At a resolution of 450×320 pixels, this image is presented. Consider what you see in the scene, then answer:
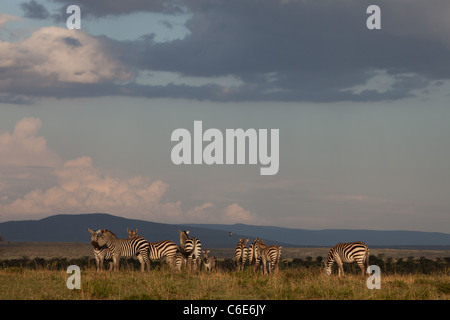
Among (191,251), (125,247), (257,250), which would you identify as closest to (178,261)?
(191,251)

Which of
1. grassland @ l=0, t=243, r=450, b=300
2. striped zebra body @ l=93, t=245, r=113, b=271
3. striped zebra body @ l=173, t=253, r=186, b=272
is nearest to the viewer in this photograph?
grassland @ l=0, t=243, r=450, b=300

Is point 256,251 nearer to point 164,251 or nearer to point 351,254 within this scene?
point 164,251

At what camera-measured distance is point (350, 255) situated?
3098cm

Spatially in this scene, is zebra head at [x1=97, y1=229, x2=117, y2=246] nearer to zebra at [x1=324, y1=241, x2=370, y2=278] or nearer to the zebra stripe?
the zebra stripe

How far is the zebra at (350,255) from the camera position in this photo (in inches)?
1206

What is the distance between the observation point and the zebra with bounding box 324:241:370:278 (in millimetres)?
30625

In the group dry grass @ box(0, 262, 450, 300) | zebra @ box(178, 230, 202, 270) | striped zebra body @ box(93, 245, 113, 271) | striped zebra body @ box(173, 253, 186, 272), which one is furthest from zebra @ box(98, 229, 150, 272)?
dry grass @ box(0, 262, 450, 300)

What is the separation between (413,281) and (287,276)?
5.49m

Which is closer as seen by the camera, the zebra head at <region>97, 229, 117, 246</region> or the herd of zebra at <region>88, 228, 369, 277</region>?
the herd of zebra at <region>88, 228, 369, 277</region>

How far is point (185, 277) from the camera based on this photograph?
28.0 meters

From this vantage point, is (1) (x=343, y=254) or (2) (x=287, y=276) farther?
(1) (x=343, y=254)
